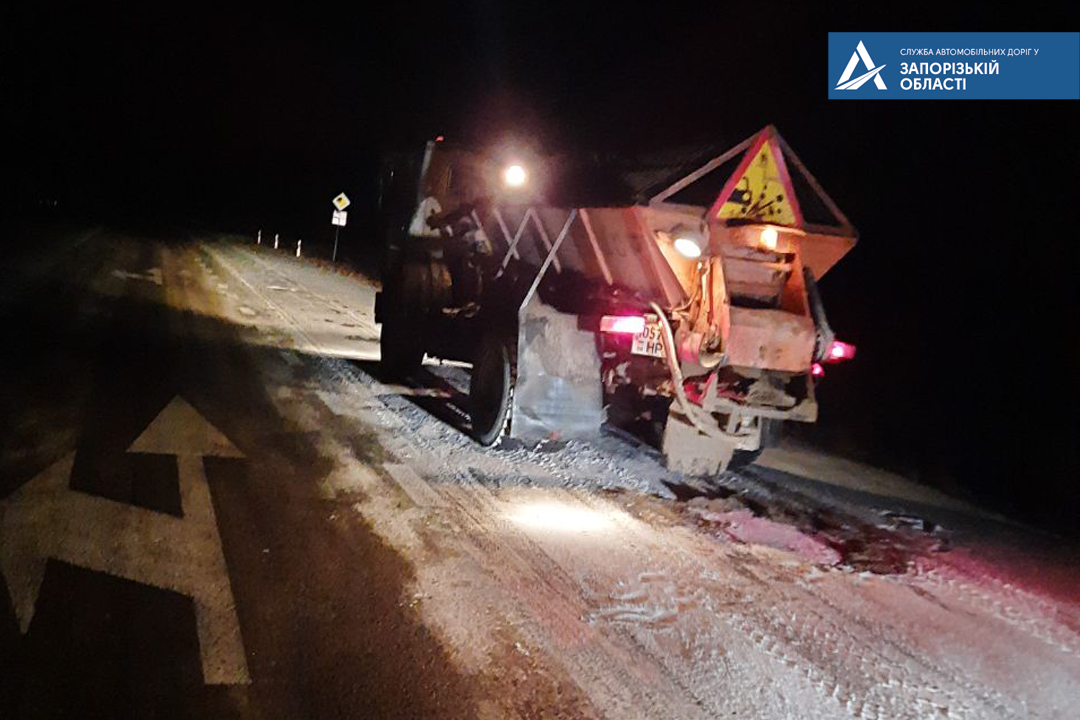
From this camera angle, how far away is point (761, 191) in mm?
6684

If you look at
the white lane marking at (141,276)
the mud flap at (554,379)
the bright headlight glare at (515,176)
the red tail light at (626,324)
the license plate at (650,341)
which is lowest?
the mud flap at (554,379)

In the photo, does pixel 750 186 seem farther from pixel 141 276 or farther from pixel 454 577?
pixel 141 276

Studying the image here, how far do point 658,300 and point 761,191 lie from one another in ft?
→ 4.05

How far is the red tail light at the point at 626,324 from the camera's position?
6.76 meters

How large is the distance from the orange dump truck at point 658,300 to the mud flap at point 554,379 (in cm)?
1

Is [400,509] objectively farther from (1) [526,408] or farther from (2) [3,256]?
(2) [3,256]

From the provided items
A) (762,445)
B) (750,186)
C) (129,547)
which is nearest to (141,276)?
(129,547)

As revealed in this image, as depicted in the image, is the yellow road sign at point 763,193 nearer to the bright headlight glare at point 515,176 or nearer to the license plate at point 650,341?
the license plate at point 650,341

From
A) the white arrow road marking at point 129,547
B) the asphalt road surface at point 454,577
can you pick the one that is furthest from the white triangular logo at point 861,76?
the white arrow road marking at point 129,547

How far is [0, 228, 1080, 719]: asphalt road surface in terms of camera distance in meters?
3.65

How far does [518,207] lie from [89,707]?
19.7 ft

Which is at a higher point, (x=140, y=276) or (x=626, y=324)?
(x=140, y=276)

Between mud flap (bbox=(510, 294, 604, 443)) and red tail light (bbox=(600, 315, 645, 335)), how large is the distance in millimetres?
680

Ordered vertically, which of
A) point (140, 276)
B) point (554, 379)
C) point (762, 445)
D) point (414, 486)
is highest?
point (140, 276)
